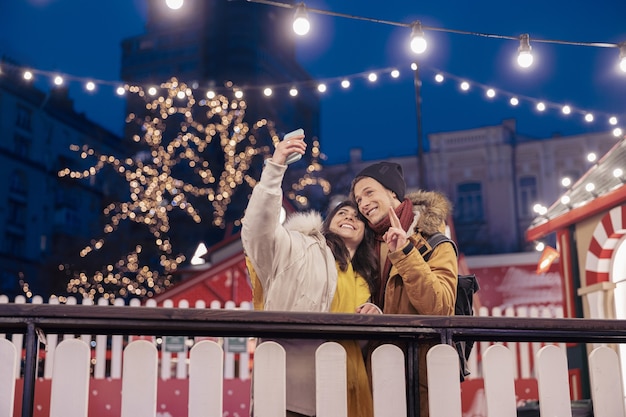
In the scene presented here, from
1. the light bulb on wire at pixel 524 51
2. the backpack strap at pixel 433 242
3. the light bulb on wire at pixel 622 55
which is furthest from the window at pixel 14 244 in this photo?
the backpack strap at pixel 433 242

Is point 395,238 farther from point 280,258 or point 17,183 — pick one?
point 17,183

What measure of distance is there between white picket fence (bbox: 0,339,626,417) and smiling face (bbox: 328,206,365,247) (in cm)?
93

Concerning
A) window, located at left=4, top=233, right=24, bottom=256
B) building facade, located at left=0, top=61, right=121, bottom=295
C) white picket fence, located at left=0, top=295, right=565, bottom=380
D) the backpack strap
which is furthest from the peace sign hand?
window, located at left=4, top=233, right=24, bottom=256

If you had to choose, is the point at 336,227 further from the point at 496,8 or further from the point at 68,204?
the point at 496,8

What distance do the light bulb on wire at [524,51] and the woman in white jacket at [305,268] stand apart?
14.4 ft

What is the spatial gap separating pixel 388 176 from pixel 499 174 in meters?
29.6

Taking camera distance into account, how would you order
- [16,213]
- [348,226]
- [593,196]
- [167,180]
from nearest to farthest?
[348,226], [593,196], [167,180], [16,213]

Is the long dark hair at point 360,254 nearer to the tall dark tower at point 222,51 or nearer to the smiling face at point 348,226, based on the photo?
the smiling face at point 348,226

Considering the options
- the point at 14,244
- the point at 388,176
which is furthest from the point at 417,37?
the point at 14,244

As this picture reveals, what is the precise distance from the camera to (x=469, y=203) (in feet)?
108

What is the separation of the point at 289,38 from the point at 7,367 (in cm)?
4511

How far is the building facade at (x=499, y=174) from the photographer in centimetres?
3153

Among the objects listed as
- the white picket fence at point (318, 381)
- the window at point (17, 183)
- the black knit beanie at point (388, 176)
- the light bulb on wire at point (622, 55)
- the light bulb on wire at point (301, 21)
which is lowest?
the white picket fence at point (318, 381)

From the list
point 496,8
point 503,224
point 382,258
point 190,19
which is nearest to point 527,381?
point 382,258
